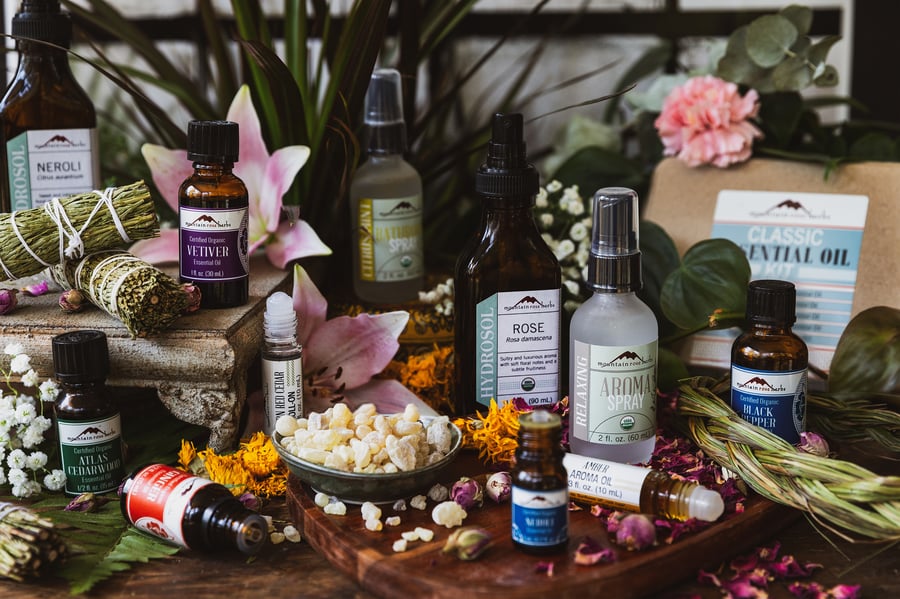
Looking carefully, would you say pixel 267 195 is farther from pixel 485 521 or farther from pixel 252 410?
pixel 485 521

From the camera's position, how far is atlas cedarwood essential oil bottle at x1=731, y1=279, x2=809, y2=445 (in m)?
0.89

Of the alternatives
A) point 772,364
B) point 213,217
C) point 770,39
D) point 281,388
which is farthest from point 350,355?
point 770,39

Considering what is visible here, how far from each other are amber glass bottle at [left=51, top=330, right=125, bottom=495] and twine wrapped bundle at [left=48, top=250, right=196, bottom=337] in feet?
0.11

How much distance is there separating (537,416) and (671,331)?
18.6 inches

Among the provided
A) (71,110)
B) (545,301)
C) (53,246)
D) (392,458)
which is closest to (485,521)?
(392,458)

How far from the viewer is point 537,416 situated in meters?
0.75

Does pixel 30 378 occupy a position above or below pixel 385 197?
below

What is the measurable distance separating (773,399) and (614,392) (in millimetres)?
151

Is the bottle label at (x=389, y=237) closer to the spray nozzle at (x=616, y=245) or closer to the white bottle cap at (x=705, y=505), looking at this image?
the spray nozzle at (x=616, y=245)

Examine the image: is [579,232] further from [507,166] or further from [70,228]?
[70,228]

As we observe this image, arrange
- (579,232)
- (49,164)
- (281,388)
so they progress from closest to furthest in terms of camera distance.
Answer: (281,388) → (49,164) → (579,232)

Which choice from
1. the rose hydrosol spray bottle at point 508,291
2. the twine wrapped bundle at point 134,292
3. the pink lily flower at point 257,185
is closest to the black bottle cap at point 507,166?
the rose hydrosol spray bottle at point 508,291

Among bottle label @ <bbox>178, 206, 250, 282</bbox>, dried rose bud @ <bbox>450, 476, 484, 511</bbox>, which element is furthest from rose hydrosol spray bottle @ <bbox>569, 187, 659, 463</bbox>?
bottle label @ <bbox>178, 206, 250, 282</bbox>

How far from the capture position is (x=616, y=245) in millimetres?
876
